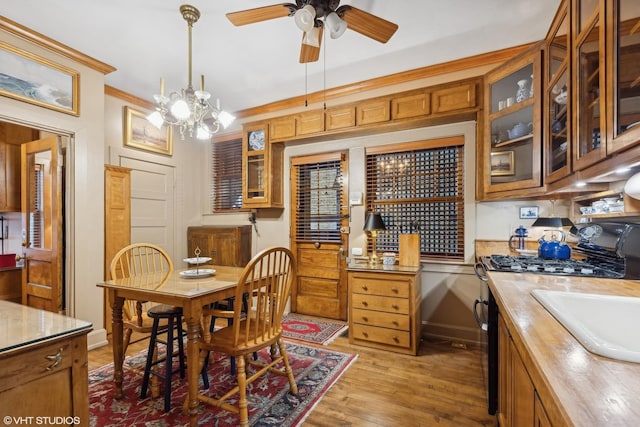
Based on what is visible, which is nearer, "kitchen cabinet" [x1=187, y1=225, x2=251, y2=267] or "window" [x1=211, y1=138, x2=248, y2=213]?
"kitchen cabinet" [x1=187, y1=225, x2=251, y2=267]

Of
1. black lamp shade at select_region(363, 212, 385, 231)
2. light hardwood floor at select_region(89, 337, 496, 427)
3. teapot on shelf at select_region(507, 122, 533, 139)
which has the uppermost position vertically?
teapot on shelf at select_region(507, 122, 533, 139)

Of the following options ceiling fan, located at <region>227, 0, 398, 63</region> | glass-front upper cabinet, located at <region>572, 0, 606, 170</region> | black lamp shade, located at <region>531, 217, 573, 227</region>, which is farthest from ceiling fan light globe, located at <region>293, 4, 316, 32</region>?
black lamp shade, located at <region>531, 217, 573, 227</region>

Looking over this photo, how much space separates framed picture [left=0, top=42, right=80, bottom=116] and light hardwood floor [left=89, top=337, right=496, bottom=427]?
2.33m

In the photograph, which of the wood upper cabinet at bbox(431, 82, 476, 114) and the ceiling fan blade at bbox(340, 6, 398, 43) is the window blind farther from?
the ceiling fan blade at bbox(340, 6, 398, 43)

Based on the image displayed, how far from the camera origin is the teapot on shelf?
→ 2.32 metres

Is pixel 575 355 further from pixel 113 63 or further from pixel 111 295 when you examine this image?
pixel 113 63

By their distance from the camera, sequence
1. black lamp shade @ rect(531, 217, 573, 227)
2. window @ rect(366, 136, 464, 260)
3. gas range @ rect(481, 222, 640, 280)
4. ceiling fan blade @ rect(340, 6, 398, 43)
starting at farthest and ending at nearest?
window @ rect(366, 136, 464, 260) < black lamp shade @ rect(531, 217, 573, 227) < ceiling fan blade @ rect(340, 6, 398, 43) < gas range @ rect(481, 222, 640, 280)

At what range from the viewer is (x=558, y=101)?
191 centimetres

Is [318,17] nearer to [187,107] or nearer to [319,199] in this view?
[187,107]

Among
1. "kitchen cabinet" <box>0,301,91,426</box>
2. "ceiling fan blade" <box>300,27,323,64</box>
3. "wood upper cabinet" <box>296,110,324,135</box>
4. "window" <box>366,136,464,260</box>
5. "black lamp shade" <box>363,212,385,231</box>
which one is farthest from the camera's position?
"wood upper cabinet" <box>296,110,324,135</box>

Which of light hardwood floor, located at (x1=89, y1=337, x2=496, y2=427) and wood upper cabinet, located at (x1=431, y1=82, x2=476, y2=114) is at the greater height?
wood upper cabinet, located at (x1=431, y1=82, x2=476, y2=114)

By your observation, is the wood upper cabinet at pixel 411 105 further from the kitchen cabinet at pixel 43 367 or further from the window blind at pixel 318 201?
the kitchen cabinet at pixel 43 367

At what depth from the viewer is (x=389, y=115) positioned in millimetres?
3207

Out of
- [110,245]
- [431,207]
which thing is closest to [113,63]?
[110,245]
